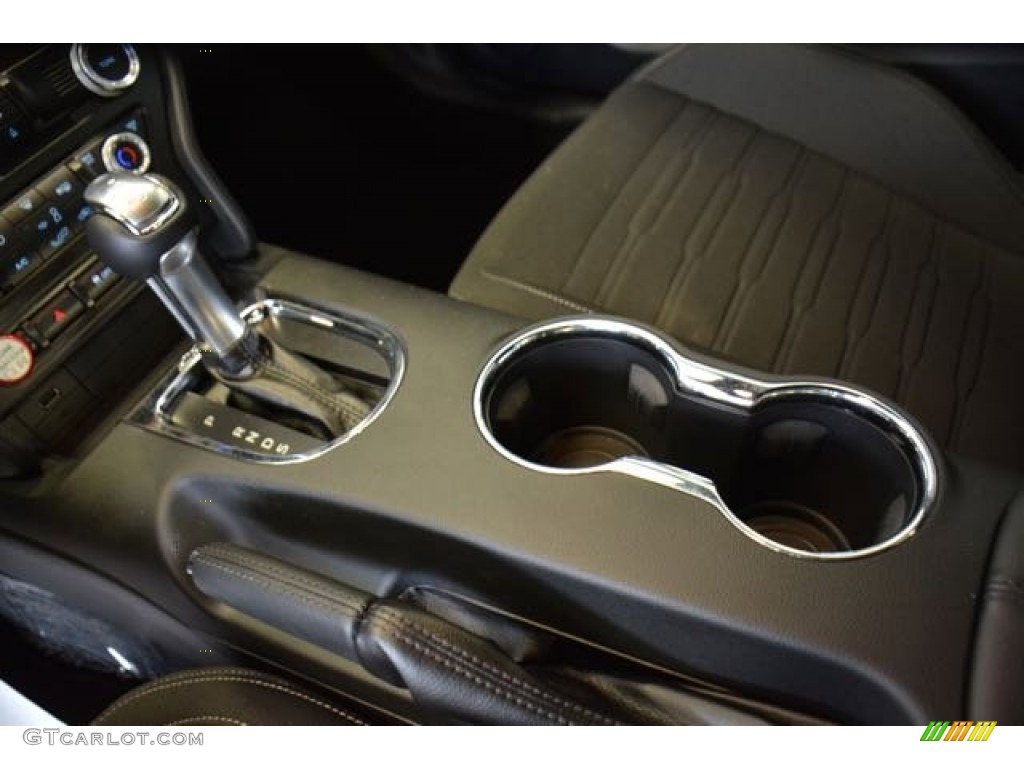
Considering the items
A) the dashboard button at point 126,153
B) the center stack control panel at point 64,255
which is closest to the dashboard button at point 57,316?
the center stack control panel at point 64,255

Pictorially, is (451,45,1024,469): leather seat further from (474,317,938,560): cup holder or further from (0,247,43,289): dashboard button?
(0,247,43,289): dashboard button

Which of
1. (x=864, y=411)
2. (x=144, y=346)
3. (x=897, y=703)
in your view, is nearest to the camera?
(x=897, y=703)

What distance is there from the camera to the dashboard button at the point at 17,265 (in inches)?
25.2

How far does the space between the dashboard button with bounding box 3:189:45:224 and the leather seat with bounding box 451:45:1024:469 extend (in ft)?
1.14

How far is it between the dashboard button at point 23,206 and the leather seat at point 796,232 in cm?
35

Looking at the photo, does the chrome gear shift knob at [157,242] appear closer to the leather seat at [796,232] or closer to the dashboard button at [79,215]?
the dashboard button at [79,215]

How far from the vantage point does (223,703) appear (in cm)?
56

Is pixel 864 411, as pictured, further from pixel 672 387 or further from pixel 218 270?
pixel 218 270

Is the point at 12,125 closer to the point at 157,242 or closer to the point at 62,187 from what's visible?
the point at 62,187
